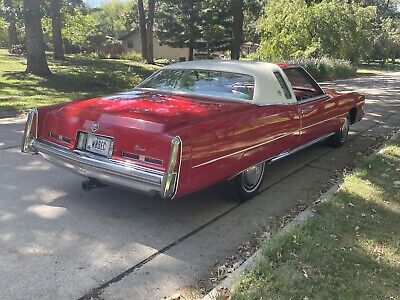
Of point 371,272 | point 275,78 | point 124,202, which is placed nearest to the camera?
point 371,272

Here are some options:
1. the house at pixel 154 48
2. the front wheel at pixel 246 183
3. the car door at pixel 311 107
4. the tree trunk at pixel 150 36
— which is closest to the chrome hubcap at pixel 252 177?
the front wheel at pixel 246 183

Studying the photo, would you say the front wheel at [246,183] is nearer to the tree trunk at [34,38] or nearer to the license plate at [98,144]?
the license plate at [98,144]

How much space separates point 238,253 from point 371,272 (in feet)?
3.54

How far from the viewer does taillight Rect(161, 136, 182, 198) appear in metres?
3.58

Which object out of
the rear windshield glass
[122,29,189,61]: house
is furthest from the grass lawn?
[122,29,189,61]: house

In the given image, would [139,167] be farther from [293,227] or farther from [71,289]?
[293,227]

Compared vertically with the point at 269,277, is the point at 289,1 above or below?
above

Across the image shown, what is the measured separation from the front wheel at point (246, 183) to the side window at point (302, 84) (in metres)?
1.56

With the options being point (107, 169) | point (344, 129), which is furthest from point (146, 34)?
point (107, 169)

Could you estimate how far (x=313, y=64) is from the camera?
25375mm

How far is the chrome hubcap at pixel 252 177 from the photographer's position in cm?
482

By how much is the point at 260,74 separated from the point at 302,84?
1.49m

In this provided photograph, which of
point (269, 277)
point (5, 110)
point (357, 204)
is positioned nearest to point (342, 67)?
point (5, 110)

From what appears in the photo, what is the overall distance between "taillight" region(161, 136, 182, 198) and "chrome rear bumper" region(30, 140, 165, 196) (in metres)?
0.04
